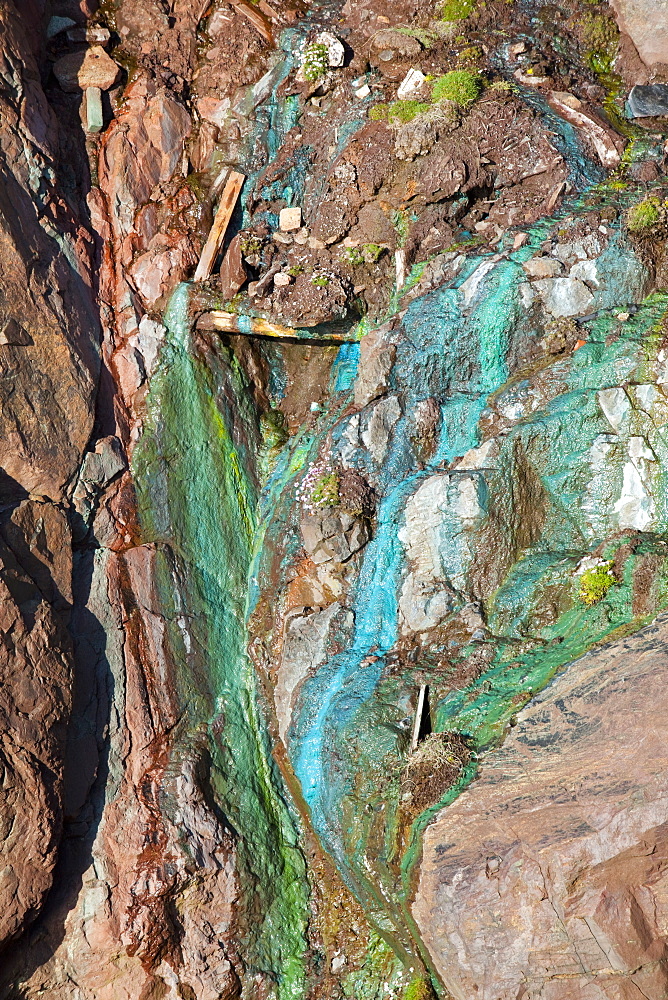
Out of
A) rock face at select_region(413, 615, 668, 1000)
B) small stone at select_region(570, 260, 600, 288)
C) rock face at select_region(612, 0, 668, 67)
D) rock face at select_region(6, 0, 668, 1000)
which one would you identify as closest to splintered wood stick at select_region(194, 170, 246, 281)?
rock face at select_region(6, 0, 668, 1000)

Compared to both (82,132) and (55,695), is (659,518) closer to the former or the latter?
(55,695)

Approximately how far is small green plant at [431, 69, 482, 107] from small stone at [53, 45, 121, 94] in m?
4.00

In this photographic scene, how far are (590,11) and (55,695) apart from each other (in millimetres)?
10418

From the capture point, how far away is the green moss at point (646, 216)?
27.8 ft

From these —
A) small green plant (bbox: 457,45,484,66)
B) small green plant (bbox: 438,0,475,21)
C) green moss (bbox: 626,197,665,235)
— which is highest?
small green plant (bbox: 438,0,475,21)

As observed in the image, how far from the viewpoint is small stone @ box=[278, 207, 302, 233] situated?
9.56 meters

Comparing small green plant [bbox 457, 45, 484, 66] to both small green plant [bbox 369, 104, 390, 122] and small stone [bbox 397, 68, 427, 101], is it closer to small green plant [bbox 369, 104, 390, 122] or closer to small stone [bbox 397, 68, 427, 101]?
small stone [bbox 397, 68, 427, 101]

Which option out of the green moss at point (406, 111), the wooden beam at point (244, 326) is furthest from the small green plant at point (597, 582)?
the green moss at point (406, 111)

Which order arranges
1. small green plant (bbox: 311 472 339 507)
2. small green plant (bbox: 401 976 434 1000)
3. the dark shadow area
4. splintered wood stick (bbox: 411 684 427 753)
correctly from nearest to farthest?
the dark shadow area
small green plant (bbox: 401 976 434 1000)
splintered wood stick (bbox: 411 684 427 753)
small green plant (bbox: 311 472 339 507)

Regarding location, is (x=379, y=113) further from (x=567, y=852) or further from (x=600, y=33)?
(x=567, y=852)

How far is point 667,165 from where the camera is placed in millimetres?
9156

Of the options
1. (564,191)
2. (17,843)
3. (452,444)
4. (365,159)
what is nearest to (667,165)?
(564,191)

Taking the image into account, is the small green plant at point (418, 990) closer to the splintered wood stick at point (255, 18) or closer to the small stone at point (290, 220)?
the small stone at point (290, 220)

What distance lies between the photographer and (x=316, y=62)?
9.95 m
